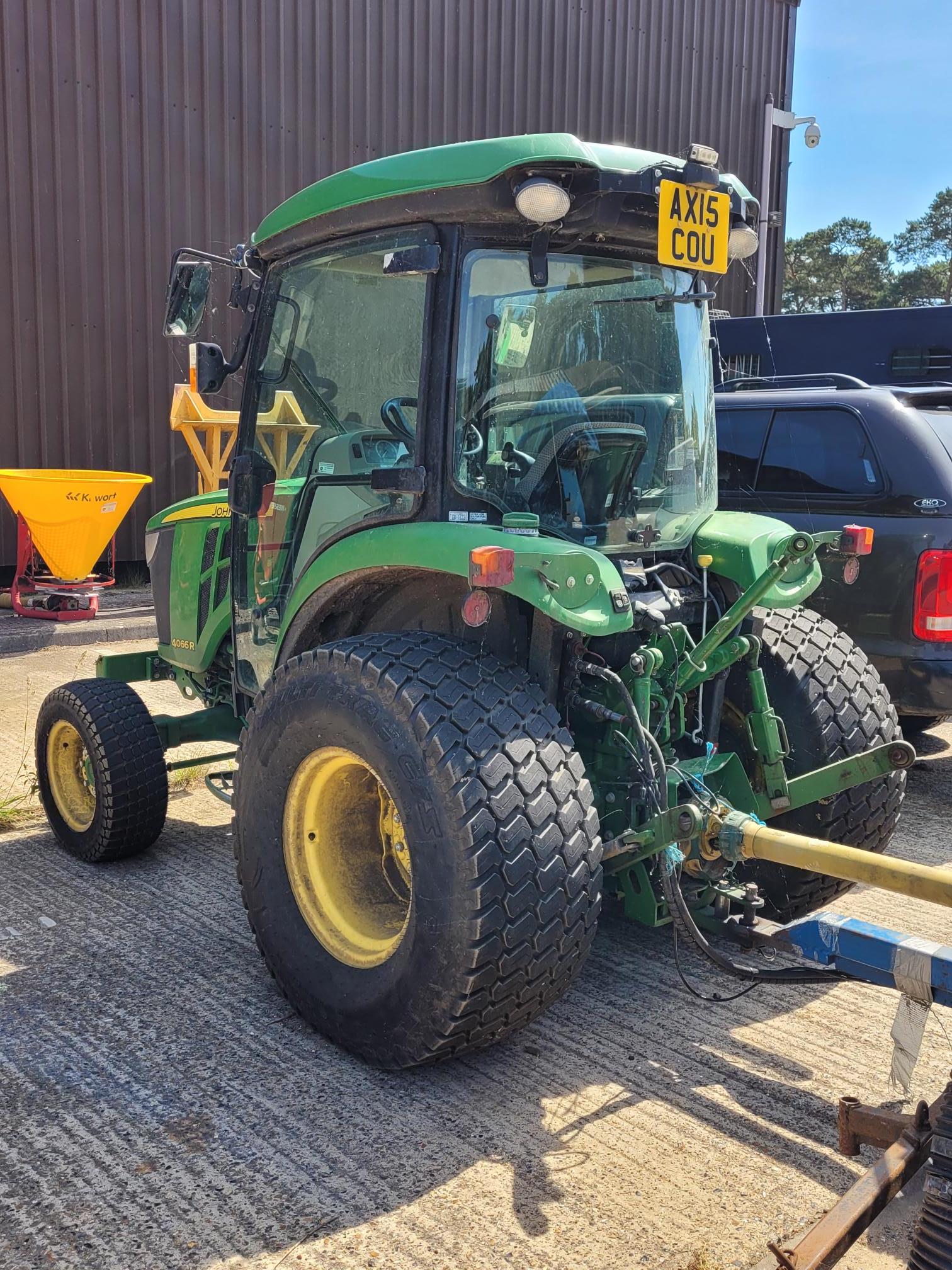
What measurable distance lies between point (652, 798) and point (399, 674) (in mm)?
740

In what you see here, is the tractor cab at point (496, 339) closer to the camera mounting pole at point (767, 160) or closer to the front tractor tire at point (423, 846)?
the front tractor tire at point (423, 846)

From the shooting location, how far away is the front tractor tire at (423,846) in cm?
A: 271

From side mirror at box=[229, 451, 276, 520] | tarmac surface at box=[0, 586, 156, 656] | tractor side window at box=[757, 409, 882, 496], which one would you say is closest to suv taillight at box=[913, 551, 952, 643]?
tractor side window at box=[757, 409, 882, 496]

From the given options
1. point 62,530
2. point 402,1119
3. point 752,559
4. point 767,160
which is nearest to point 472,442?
point 752,559

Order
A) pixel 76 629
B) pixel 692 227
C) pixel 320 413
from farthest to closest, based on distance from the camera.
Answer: pixel 76 629 < pixel 320 413 < pixel 692 227

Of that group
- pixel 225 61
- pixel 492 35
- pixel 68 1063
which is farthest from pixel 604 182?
pixel 492 35

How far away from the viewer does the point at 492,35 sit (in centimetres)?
1248

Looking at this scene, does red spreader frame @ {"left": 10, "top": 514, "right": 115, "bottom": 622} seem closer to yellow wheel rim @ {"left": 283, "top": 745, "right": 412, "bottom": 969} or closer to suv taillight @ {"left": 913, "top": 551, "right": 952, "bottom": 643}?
suv taillight @ {"left": 913, "top": 551, "right": 952, "bottom": 643}

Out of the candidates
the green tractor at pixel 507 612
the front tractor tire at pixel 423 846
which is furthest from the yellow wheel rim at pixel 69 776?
the front tractor tire at pixel 423 846

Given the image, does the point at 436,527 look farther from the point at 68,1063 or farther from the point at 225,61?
the point at 225,61

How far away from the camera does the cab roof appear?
2.91 meters

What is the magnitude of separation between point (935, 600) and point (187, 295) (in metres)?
3.56

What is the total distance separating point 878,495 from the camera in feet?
18.4

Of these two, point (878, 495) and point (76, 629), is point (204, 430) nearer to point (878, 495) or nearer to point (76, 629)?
point (76, 629)
